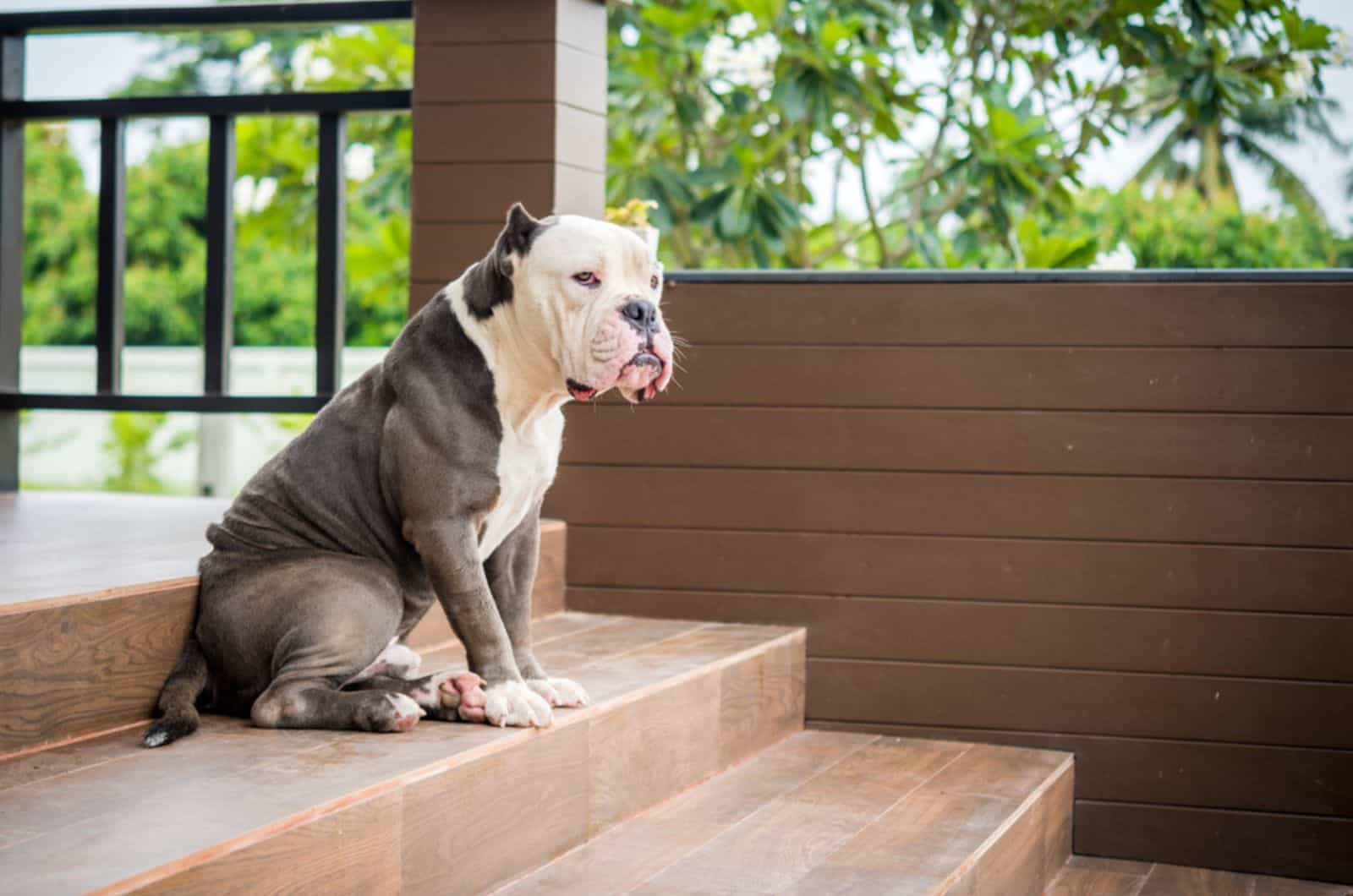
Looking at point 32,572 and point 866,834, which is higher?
point 32,572

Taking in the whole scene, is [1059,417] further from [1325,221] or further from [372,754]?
[1325,221]

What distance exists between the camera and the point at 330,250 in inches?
155

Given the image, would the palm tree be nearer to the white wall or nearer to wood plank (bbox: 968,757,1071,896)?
the white wall

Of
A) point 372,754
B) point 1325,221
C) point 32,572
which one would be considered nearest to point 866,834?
point 372,754

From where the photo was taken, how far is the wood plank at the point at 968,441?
329 centimetres

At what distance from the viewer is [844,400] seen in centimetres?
350

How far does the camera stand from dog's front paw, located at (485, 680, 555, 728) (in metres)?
2.26

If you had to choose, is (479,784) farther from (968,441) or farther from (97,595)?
(968,441)

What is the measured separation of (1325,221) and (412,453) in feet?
70.4

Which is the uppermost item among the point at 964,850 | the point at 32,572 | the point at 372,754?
the point at 32,572

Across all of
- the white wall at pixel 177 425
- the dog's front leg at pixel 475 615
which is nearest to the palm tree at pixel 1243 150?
the white wall at pixel 177 425

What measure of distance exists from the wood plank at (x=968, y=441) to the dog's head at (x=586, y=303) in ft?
4.14

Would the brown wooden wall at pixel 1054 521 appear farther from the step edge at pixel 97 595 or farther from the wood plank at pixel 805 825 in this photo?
the step edge at pixel 97 595

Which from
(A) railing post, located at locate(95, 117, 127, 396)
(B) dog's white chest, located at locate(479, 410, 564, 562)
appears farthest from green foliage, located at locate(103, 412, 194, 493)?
(B) dog's white chest, located at locate(479, 410, 564, 562)
